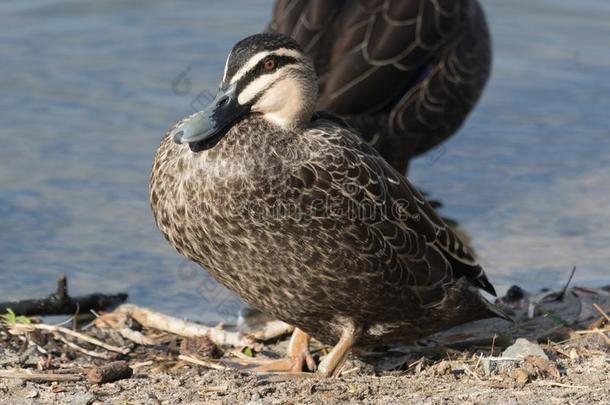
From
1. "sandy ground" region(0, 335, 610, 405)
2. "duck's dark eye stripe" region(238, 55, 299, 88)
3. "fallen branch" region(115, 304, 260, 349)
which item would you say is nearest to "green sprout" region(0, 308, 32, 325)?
"sandy ground" region(0, 335, 610, 405)

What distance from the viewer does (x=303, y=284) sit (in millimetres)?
5062

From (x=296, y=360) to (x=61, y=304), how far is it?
1303 mm

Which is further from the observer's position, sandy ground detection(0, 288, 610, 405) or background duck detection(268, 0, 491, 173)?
background duck detection(268, 0, 491, 173)

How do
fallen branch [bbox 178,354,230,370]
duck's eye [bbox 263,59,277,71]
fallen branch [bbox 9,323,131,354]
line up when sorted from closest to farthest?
duck's eye [bbox 263,59,277,71]
fallen branch [bbox 178,354,230,370]
fallen branch [bbox 9,323,131,354]

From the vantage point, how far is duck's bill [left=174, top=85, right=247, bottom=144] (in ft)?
15.9

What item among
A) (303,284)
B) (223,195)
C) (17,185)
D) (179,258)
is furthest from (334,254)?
(17,185)

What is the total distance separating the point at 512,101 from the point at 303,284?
571 cm

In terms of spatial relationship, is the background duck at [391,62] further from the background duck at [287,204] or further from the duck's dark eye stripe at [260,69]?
the duck's dark eye stripe at [260,69]

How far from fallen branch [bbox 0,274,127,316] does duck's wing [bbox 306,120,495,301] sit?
1694 millimetres

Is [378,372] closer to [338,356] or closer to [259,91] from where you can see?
[338,356]

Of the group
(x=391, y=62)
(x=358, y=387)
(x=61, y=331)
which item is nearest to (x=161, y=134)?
(x=391, y=62)

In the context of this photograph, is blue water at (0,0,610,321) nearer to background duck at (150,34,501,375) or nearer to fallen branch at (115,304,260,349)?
fallen branch at (115,304,260,349)

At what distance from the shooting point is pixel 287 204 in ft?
16.1

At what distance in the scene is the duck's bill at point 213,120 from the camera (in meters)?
4.83
